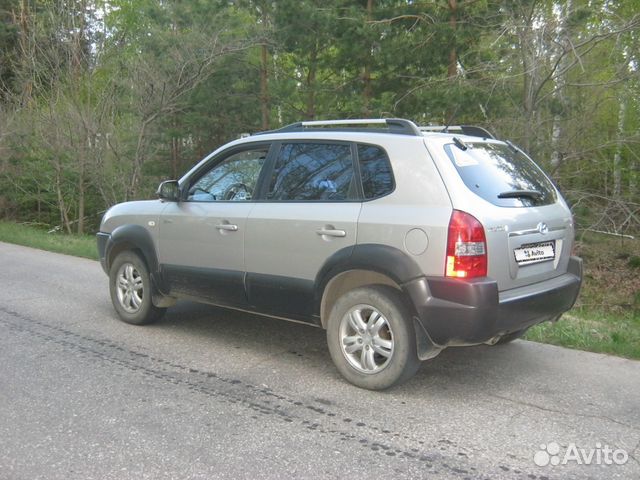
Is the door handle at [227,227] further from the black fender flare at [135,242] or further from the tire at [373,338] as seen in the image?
the tire at [373,338]

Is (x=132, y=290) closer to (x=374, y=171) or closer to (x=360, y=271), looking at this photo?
(x=360, y=271)

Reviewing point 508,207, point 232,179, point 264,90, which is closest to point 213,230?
point 232,179

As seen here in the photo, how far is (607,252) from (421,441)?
1058 cm

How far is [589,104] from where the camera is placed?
1182 centimetres

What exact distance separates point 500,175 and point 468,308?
45.5 inches

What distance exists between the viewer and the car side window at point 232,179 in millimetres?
5355

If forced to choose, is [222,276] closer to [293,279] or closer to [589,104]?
[293,279]

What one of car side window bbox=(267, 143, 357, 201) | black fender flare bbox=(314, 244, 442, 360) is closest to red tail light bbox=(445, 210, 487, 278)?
black fender flare bbox=(314, 244, 442, 360)

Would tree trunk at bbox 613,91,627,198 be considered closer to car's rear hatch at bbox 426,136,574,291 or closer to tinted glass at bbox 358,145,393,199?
car's rear hatch at bbox 426,136,574,291

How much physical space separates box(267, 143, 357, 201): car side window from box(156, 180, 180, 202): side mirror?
44.9 inches

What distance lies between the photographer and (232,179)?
18.2 ft

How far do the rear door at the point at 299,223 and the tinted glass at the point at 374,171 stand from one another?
0.29 feet

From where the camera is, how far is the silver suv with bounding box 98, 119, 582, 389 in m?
4.05

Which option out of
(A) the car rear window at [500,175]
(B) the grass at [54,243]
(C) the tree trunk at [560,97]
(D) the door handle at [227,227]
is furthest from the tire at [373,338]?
(B) the grass at [54,243]
